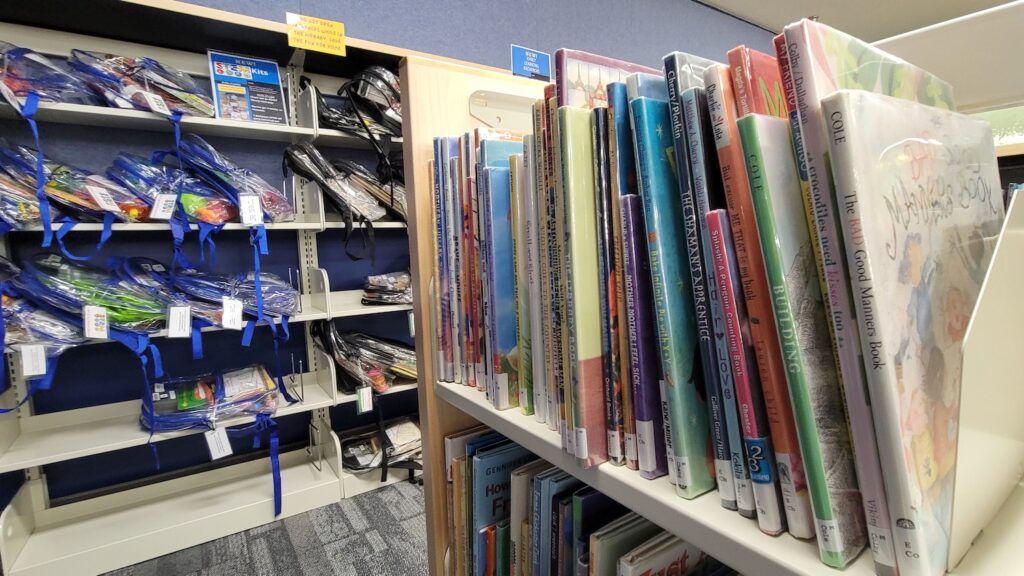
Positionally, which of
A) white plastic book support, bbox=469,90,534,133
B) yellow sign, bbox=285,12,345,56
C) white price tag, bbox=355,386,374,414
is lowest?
white price tag, bbox=355,386,374,414

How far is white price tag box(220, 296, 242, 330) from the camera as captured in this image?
5.71 ft

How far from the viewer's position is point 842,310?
0.96ft

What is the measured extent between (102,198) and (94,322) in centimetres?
41

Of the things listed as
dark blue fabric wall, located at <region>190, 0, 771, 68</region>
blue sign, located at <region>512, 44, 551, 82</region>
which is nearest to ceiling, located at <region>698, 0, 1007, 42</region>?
dark blue fabric wall, located at <region>190, 0, 771, 68</region>

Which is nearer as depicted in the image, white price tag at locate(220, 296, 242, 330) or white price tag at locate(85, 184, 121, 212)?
white price tag at locate(85, 184, 121, 212)

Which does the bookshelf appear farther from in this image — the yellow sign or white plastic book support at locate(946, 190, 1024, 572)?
the yellow sign

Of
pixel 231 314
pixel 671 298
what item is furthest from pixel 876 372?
pixel 231 314

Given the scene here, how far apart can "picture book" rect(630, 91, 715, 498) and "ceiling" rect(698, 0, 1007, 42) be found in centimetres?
390

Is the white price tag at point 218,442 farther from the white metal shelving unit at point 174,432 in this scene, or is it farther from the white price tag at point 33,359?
the white price tag at point 33,359

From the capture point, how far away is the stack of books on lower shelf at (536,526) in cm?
52

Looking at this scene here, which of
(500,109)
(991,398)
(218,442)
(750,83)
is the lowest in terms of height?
(218,442)

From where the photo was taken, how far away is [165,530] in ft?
5.72

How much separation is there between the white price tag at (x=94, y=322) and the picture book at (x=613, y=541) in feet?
5.85

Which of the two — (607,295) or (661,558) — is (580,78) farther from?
(661,558)
